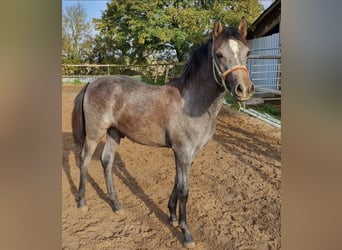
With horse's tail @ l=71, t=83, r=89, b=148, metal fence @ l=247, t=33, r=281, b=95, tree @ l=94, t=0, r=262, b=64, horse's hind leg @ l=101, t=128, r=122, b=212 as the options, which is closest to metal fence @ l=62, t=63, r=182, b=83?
tree @ l=94, t=0, r=262, b=64

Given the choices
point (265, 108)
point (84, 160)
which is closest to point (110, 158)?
point (84, 160)

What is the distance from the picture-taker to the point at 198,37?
1188 mm

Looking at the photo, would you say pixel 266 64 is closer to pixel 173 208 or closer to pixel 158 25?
pixel 158 25

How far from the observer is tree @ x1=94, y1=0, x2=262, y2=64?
122 centimetres

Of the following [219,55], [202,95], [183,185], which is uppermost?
[219,55]

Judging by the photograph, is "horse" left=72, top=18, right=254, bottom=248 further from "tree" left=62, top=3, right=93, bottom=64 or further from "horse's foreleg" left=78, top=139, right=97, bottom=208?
"tree" left=62, top=3, right=93, bottom=64

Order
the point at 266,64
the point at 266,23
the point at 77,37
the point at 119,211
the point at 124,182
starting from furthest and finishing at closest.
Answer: the point at 266,64 < the point at 266,23 < the point at 124,182 < the point at 77,37 < the point at 119,211

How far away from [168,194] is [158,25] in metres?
0.81

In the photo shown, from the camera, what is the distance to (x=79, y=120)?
1056mm

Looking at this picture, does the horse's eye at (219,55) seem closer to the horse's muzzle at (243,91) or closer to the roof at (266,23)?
the horse's muzzle at (243,91)

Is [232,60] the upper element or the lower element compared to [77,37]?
lower

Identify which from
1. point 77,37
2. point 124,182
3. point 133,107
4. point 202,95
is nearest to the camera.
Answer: point 202,95
